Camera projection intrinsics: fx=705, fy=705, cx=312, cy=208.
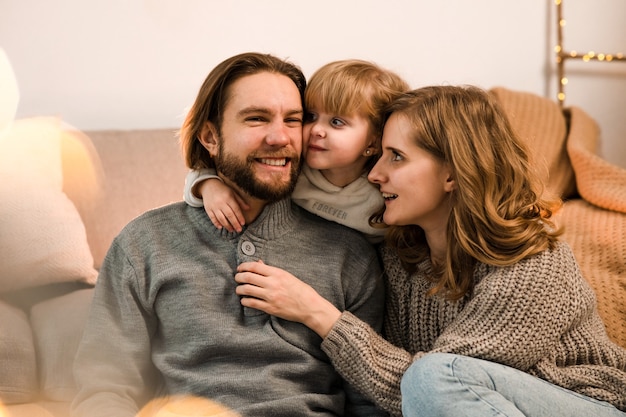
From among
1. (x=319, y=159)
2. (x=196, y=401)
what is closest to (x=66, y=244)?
(x=196, y=401)

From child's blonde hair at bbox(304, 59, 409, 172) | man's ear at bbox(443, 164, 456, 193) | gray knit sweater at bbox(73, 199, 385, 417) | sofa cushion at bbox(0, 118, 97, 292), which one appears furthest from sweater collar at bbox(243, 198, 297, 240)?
sofa cushion at bbox(0, 118, 97, 292)

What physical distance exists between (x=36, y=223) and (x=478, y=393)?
3.31ft

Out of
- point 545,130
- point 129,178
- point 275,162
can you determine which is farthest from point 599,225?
point 129,178

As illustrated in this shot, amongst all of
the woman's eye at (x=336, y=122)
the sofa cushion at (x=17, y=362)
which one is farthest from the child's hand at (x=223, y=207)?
the sofa cushion at (x=17, y=362)

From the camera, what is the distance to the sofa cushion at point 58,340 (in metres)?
1.46

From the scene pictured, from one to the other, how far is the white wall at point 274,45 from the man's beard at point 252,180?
0.57 meters

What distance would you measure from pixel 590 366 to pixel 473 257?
295mm

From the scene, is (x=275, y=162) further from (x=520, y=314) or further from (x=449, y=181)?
(x=520, y=314)

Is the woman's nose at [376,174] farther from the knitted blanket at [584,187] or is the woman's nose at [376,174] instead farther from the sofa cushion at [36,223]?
the sofa cushion at [36,223]

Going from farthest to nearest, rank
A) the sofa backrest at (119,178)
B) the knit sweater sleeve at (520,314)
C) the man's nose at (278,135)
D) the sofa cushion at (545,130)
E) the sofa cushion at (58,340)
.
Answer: the sofa cushion at (545,130)
the sofa backrest at (119,178)
the sofa cushion at (58,340)
the man's nose at (278,135)
the knit sweater sleeve at (520,314)

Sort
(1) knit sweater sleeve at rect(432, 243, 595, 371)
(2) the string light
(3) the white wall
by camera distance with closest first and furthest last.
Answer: (1) knit sweater sleeve at rect(432, 243, 595, 371), (3) the white wall, (2) the string light

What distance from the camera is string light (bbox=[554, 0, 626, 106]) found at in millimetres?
2271

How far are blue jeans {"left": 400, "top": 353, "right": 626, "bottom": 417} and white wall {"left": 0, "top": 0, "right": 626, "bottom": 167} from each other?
106cm

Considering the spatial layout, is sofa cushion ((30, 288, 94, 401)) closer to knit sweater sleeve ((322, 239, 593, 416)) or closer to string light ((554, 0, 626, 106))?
knit sweater sleeve ((322, 239, 593, 416))
